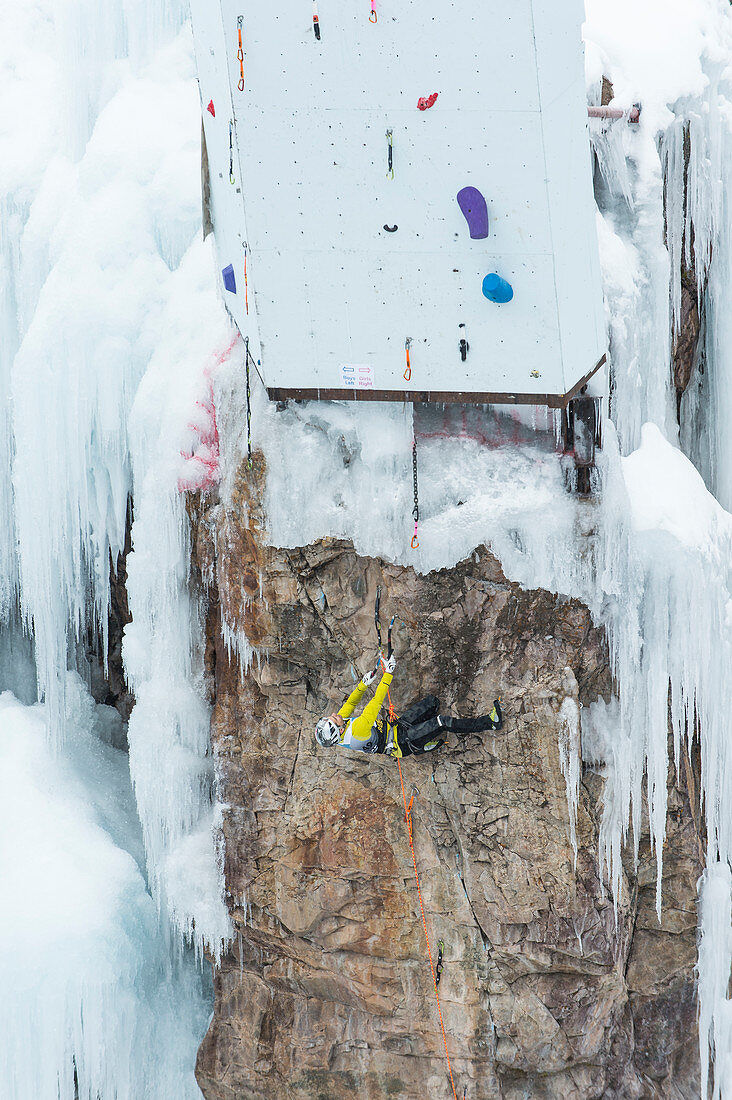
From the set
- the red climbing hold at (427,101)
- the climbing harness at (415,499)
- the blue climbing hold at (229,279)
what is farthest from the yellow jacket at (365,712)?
the red climbing hold at (427,101)

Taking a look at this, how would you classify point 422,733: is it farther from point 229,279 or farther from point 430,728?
point 229,279

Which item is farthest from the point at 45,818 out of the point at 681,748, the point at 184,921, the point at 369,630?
the point at 681,748

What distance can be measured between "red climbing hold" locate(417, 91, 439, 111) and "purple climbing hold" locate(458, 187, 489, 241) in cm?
52

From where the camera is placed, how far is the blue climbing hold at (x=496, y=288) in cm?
767

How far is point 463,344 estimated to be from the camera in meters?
8.03

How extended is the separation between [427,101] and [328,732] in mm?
3957

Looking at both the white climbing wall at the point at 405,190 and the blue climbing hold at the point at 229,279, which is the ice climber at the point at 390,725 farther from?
the blue climbing hold at the point at 229,279

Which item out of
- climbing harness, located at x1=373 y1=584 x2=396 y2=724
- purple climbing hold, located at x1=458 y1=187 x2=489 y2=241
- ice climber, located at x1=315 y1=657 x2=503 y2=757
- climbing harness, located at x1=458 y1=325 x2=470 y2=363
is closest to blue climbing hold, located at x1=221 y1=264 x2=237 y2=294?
climbing harness, located at x1=458 y1=325 x2=470 y2=363

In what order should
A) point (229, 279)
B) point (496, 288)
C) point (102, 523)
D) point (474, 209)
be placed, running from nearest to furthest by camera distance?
1. point (474, 209)
2. point (496, 288)
3. point (229, 279)
4. point (102, 523)

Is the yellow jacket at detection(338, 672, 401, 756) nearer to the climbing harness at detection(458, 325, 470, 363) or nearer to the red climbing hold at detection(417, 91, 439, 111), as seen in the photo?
the climbing harness at detection(458, 325, 470, 363)

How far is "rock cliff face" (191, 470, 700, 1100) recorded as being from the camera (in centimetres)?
860

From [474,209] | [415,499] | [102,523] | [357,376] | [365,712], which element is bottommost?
[365,712]

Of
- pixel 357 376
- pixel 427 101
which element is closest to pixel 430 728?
pixel 357 376

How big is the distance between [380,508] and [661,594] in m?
2.04
